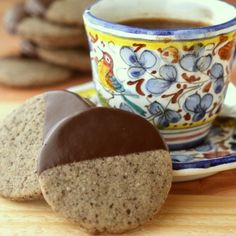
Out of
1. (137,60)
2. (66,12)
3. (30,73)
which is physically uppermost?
(137,60)

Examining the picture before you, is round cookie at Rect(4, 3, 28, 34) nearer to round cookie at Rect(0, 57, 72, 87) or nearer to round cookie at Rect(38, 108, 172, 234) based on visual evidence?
round cookie at Rect(0, 57, 72, 87)

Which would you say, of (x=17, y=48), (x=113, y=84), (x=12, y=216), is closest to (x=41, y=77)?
(x=17, y=48)

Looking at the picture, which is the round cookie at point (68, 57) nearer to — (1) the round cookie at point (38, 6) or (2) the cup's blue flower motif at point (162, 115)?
(1) the round cookie at point (38, 6)

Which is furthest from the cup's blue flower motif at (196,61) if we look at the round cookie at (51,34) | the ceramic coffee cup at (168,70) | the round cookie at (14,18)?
the round cookie at (14,18)

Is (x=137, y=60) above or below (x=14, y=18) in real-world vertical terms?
above

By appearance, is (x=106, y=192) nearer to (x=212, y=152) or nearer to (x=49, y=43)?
(x=212, y=152)

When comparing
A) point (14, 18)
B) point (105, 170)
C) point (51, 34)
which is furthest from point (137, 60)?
point (14, 18)

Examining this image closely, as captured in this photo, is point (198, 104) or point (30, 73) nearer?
point (198, 104)

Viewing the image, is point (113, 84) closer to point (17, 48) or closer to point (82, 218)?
point (82, 218)
